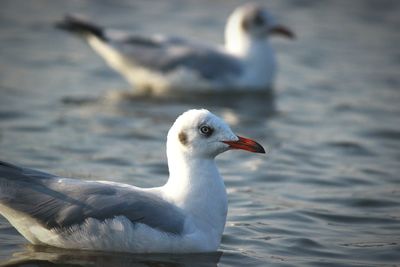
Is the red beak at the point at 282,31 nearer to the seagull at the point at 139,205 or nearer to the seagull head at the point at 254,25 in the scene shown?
the seagull head at the point at 254,25

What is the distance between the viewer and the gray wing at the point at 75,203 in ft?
20.9

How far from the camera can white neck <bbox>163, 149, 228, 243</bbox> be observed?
6.56 meters

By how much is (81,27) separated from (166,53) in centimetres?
133

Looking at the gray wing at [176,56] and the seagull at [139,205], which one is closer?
the seagull at [139,205]

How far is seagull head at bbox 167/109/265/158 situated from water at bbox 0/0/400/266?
844 mm

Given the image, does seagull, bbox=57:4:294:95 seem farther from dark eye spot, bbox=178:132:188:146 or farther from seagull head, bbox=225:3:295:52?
dark eye spot, bbox=178:132:188:146

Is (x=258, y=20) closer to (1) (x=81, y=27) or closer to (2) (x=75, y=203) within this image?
(1) (x=81, y=27)

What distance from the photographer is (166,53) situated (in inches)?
489

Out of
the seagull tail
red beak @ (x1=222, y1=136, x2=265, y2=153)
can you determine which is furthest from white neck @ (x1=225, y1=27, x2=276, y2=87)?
red beak @ (x1=222, y1=136, x2=265, y2=153)

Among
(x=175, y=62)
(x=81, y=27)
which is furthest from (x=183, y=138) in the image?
(x=81, y=27)

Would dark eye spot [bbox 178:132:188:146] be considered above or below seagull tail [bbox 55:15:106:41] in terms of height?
Result: below

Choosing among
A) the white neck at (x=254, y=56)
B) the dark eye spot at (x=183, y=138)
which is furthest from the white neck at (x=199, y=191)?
the white neck at (x=254, y=56)

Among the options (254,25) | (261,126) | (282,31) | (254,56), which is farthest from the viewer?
(254,25)

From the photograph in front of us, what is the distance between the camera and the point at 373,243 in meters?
7.25
